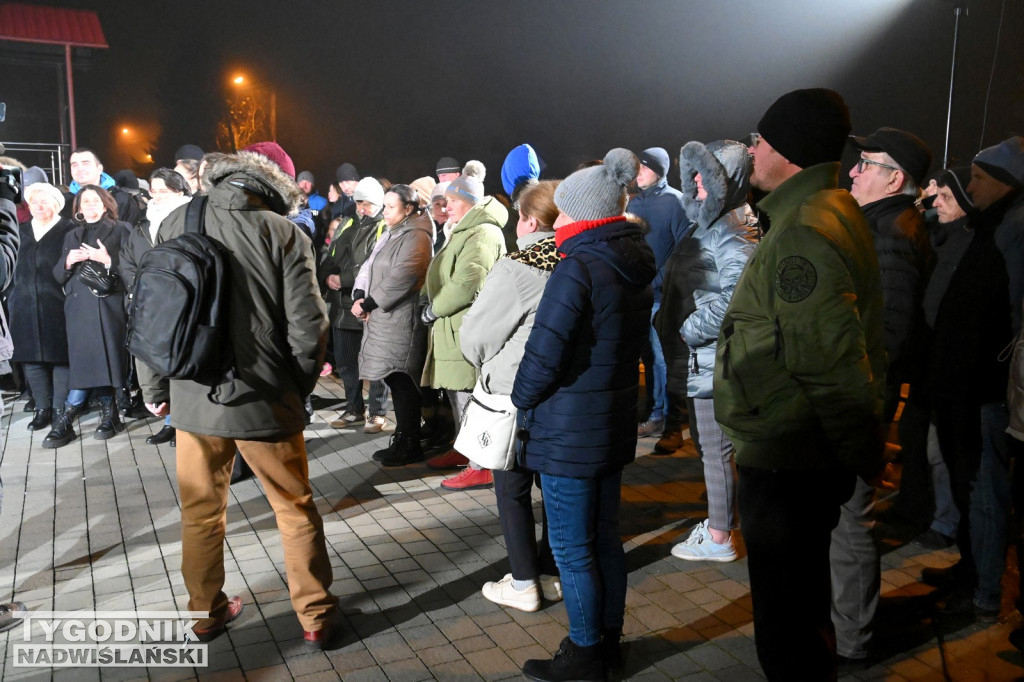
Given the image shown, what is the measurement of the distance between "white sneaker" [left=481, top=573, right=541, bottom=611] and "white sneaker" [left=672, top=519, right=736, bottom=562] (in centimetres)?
97

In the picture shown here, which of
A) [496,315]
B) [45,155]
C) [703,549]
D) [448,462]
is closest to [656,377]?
[448,462]

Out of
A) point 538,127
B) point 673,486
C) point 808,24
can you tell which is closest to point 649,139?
point 538,127

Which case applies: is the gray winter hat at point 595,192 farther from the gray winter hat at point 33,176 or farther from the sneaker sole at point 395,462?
the gray winter hat at point 33,176

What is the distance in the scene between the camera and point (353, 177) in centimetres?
1087

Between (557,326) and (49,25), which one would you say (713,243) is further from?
(49,25)

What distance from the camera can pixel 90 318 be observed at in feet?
21.6

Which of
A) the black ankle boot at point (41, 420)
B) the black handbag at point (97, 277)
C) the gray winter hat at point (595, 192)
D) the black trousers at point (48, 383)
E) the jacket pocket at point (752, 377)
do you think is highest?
the gray winter hat at point (595, 192)

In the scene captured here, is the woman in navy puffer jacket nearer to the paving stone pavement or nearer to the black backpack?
the paving stone pavement

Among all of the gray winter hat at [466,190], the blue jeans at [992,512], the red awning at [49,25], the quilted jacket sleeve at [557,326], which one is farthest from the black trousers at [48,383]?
the red awning at [49,25]

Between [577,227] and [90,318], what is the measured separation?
5.20 m

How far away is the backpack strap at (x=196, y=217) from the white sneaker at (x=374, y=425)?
380cm

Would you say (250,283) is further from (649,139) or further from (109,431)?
(649,139)

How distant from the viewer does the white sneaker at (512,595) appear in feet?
11.9

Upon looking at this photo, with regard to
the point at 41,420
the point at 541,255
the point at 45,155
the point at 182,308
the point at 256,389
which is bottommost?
the point at 41,420
